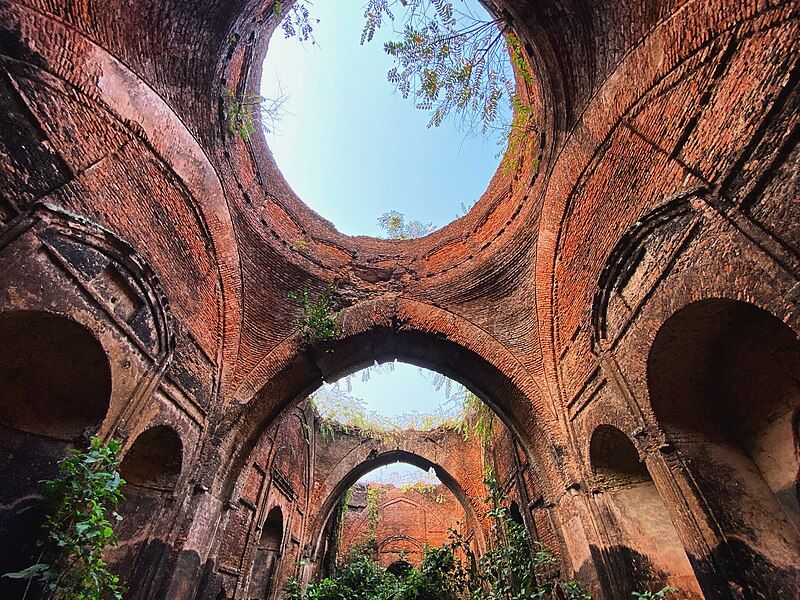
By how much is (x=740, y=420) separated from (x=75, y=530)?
5912 mm

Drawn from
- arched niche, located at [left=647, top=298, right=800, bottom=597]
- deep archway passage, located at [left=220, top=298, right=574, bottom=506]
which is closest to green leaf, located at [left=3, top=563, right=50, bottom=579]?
deep archway passage, located at [left=220, top=298, right=574, bottom=506]

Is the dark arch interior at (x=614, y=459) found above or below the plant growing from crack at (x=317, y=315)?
below

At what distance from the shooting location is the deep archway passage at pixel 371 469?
447 inches

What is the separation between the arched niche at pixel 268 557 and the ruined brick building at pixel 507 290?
2021 mm

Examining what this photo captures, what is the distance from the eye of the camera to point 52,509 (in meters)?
3.09

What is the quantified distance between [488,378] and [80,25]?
21.9 ft

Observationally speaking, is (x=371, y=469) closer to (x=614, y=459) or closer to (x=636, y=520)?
(x=614, y=459)

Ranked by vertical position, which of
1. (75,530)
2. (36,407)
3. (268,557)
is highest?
(36,407)

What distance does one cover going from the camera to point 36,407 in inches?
141

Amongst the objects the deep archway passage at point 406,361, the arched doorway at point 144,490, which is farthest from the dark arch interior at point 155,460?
the deep archway passage at point 406,361

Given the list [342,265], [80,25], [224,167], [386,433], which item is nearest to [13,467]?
[80,25]

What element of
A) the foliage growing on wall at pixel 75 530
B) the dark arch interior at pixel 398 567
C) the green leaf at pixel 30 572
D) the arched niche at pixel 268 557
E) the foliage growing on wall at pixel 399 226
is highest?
the foliage growing on wall at pixel 399 226

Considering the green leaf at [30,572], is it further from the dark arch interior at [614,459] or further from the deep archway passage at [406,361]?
the dark arch interior at [614,459]

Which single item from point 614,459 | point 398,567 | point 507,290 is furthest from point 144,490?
point 398,567
